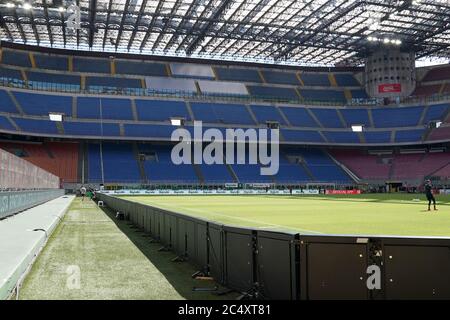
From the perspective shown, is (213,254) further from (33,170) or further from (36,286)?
(33,170)

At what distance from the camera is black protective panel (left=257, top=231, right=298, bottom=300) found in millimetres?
6315

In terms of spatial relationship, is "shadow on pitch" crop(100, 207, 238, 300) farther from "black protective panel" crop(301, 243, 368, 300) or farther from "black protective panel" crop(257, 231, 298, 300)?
"black protective panel" crop(301, 243, 368, 300)

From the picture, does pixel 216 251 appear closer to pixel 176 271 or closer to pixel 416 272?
pixel 176 271

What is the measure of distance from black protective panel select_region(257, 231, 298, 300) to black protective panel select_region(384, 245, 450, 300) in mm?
1190

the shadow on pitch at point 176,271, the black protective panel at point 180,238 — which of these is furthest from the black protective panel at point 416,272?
the black protective panel at point 180,238

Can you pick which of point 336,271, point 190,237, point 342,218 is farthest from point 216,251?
point 342,218

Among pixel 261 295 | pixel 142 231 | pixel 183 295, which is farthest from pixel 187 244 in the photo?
pixel 142 231

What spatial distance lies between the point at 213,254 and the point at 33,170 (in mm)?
23968

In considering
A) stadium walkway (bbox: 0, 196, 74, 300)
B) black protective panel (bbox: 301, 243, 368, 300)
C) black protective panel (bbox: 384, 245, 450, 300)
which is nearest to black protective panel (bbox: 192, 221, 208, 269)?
stadium walkway (bbox: 0, 196, 74, 300)

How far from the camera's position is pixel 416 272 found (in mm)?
5684

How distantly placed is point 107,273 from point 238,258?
3.20m
